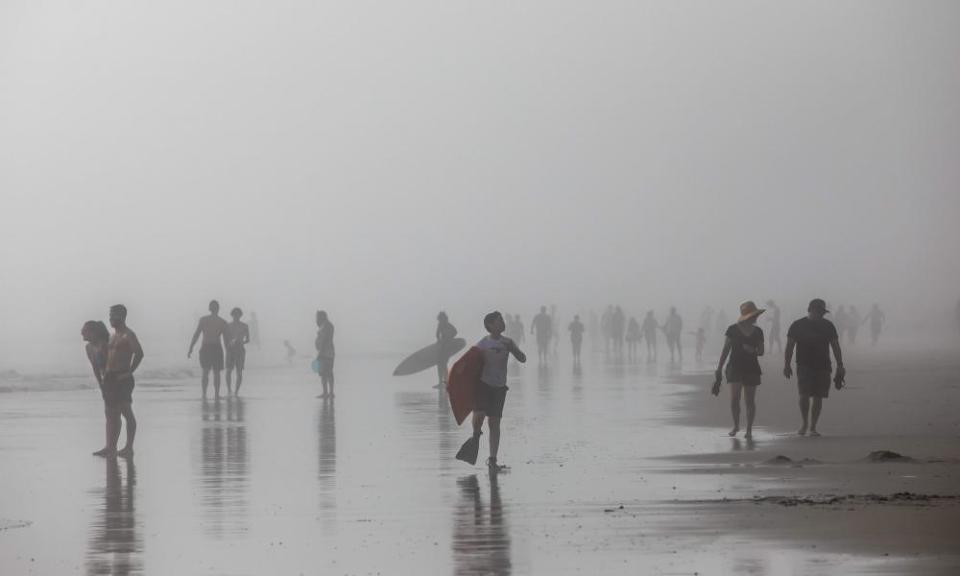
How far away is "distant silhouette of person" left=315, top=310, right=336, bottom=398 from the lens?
33719 millimetres

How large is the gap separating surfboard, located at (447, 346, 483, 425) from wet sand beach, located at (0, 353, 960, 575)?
24.4 inches

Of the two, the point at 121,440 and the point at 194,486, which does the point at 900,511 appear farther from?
the point at 121,440

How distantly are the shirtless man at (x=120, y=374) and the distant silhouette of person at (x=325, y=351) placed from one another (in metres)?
13.2

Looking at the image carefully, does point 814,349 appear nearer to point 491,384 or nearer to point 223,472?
point 491,384

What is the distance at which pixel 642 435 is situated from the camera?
22.3 meters

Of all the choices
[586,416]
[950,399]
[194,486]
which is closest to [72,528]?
[194,486]

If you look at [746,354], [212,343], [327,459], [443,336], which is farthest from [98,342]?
[443,336]

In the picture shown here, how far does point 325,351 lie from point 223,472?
16658 millimetres

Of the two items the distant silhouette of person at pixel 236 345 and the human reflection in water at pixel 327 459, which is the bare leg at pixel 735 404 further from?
the distant silhouette of person at pixel 236 345

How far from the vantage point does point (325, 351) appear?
34.4 meters

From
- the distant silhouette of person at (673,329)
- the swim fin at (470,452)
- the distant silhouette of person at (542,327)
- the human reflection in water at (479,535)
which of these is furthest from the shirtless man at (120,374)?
the distant silhouette of person at (673,329)

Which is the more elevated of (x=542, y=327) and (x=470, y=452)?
(x=542, y=327)

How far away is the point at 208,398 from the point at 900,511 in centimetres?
2340

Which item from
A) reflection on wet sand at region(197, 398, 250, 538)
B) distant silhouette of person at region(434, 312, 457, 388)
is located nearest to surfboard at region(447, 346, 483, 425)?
reflection on wet sand at region(197, 398, 250, 538)
